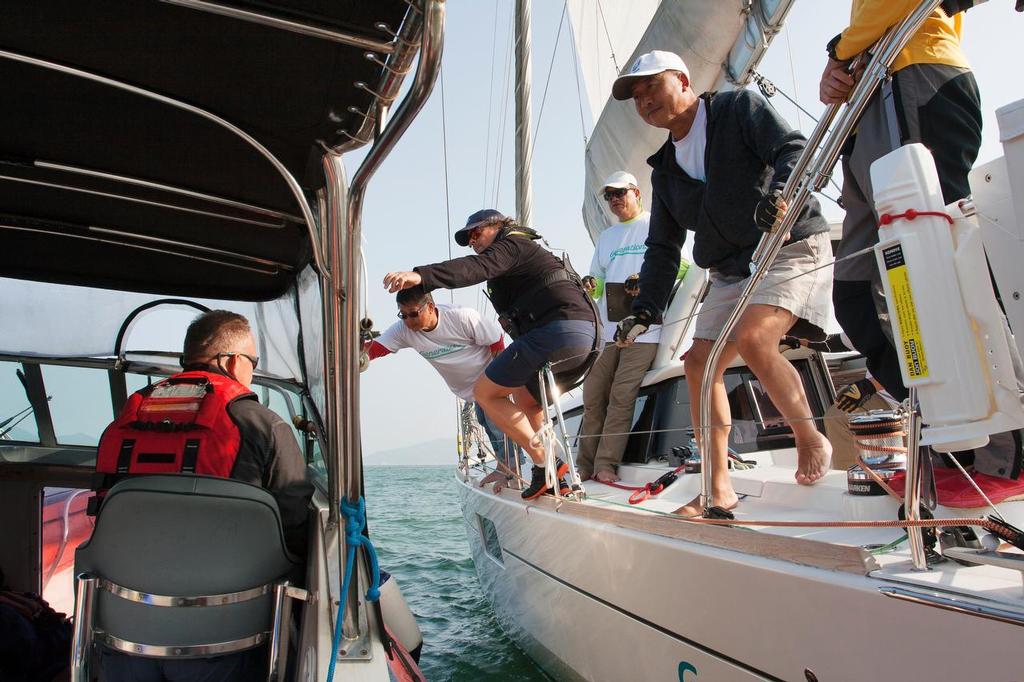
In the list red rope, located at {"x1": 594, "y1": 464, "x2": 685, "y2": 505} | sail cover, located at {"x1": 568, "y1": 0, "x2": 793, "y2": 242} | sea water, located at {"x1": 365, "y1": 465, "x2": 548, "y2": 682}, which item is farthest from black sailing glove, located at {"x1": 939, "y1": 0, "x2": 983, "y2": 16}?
sail cover, located at {"x1": 568, "y1": 0, "x2": 793, "y2": 242}

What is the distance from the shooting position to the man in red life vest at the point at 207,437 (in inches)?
72.8

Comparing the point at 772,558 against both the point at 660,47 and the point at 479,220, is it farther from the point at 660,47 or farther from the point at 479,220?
the point at 660,47

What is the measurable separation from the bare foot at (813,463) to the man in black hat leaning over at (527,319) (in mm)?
1014

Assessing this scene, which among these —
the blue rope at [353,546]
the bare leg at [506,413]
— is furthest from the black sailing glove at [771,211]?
the bare leg at [506,413]

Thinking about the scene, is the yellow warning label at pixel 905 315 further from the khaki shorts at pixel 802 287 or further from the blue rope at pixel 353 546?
the blue rope at pixel 353 546

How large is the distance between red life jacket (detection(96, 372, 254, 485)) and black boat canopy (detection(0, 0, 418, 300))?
26.7 inches

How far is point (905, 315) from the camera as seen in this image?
1112mm

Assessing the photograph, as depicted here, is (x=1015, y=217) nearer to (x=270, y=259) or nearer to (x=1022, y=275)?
(x=1022, y=275)

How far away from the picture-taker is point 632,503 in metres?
2.91

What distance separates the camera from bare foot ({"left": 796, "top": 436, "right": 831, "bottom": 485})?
244 centimetres

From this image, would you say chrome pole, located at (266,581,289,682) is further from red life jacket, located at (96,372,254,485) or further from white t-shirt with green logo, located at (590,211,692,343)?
white t-shirt with green logo, located at (590,211,692,343)

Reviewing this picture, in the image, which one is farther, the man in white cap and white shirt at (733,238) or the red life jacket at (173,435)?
the man in white cap and white shirt at (733,238)

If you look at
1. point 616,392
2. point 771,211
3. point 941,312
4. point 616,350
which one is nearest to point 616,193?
point 616,350

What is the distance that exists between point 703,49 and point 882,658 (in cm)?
607
